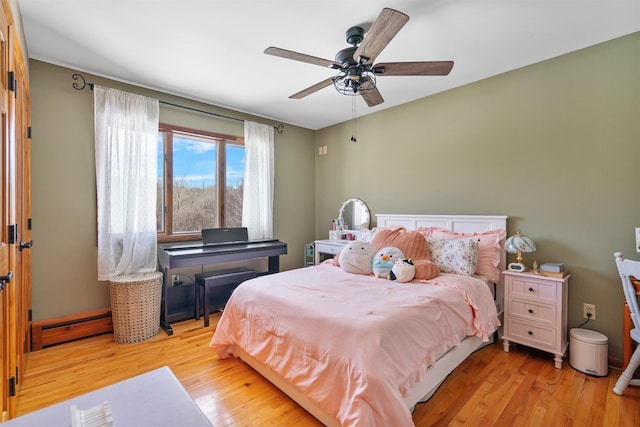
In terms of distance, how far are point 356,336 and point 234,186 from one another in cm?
298

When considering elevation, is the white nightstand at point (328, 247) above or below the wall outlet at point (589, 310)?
above

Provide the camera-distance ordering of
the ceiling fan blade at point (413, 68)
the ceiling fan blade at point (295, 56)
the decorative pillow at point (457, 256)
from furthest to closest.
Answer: the decorative pillow at point (457, 256) → the ceiling fan blade at point (413, 68) → the ceiling fan blade at point (295, 56)

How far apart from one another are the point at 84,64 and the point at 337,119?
292 cm

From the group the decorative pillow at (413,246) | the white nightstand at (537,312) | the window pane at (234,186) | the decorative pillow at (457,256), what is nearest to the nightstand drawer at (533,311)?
the white nightstand at (537,312)

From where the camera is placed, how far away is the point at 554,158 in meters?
2.53

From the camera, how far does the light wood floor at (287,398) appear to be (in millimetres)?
1720

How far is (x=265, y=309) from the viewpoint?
79.4 inches

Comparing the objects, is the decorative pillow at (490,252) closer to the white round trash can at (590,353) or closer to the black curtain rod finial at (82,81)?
the white round trash can at (590,353)

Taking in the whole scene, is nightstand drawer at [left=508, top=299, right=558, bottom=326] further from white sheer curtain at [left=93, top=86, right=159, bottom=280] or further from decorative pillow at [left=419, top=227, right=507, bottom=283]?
white sheer curtain at [left=93, top=86, right=159, bottom=280]

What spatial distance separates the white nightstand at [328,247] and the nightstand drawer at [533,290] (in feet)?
6.30

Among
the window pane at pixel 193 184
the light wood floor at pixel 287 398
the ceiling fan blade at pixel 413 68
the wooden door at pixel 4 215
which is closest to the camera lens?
the wooden door at pixel 4 215

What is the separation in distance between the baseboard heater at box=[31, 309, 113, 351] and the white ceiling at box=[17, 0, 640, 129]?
2374 mm

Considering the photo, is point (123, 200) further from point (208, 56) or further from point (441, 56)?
point (441, 56)

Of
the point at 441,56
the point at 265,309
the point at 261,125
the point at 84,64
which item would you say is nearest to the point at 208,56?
the point at 84,64
